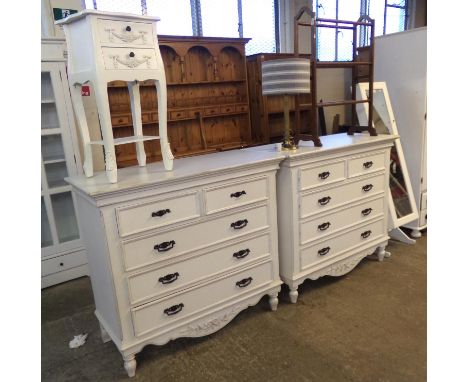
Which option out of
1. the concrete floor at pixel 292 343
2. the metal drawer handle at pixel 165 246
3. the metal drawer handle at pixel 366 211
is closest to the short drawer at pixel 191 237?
the metal drawer handle at pixel 165 246

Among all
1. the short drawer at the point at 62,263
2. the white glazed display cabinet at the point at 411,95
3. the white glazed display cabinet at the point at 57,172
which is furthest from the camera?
the white glazed display cabinet at the point at 411,95

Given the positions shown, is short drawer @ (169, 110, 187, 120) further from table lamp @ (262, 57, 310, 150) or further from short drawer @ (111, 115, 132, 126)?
table lamp @ (262, 57, 310, 150)

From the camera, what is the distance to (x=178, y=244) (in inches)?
72.7

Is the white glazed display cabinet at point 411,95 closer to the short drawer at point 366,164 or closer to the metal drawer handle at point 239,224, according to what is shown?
Answer: the short drawer at point 366,164

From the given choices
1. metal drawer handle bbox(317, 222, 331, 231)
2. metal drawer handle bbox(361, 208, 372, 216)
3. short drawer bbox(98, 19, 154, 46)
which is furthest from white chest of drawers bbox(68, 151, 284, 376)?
metal drawer handle bbox(361, 208, 372, 216)

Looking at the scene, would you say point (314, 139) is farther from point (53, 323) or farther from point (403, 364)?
point (53, 323)

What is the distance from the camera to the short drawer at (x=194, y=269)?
1.78 metres

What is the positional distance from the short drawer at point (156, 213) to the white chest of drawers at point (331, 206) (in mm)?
660

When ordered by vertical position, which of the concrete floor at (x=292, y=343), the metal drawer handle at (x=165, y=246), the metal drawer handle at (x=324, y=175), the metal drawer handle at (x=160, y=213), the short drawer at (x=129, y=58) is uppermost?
the short drawer at (x=129, y=58)

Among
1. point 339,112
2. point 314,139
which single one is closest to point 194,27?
point 339,112

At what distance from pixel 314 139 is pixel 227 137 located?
168cm

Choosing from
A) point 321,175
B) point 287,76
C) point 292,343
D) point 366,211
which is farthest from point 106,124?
point 366,211

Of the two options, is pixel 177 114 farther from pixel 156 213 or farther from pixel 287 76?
pixel 156 213

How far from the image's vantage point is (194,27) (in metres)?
4.02
